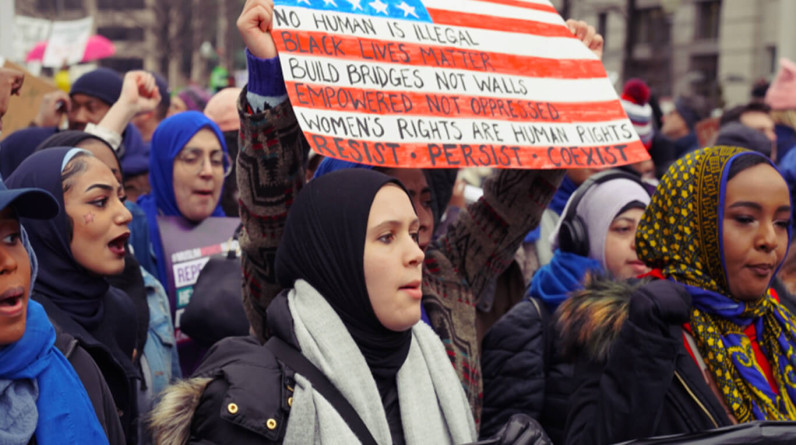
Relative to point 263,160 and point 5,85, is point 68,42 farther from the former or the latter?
point 263,160

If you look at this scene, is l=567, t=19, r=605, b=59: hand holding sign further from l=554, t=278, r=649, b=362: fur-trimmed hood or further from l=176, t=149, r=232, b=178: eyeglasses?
l=176, t=149, r=232, b=178: eyeglasses

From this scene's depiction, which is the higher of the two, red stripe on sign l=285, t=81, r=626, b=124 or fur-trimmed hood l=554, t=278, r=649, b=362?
red stripe on sign l=285, t=81, r=626, b=124

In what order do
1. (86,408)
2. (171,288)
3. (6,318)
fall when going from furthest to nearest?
(171,288) < (86,408) < (6,318)

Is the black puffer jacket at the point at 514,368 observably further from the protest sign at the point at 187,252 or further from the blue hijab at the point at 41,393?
the protest sign at the point at 187,252

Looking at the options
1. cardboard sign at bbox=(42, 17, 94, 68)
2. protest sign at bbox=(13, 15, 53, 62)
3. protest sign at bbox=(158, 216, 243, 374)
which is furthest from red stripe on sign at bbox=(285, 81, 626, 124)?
protest sign at bbox=(13, 15, 53, 62)

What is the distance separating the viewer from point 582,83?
3092 mm

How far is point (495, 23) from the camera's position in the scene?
2.99m

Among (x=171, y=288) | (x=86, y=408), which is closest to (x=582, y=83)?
(x=86, y=408)

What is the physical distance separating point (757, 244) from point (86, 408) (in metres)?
1.82

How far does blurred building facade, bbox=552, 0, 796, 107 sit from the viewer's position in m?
33.7

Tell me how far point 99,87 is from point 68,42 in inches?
206

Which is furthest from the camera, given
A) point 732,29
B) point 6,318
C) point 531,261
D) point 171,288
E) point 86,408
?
point 732,29

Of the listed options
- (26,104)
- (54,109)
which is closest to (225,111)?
(54,109)

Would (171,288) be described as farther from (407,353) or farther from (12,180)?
(407,353)
